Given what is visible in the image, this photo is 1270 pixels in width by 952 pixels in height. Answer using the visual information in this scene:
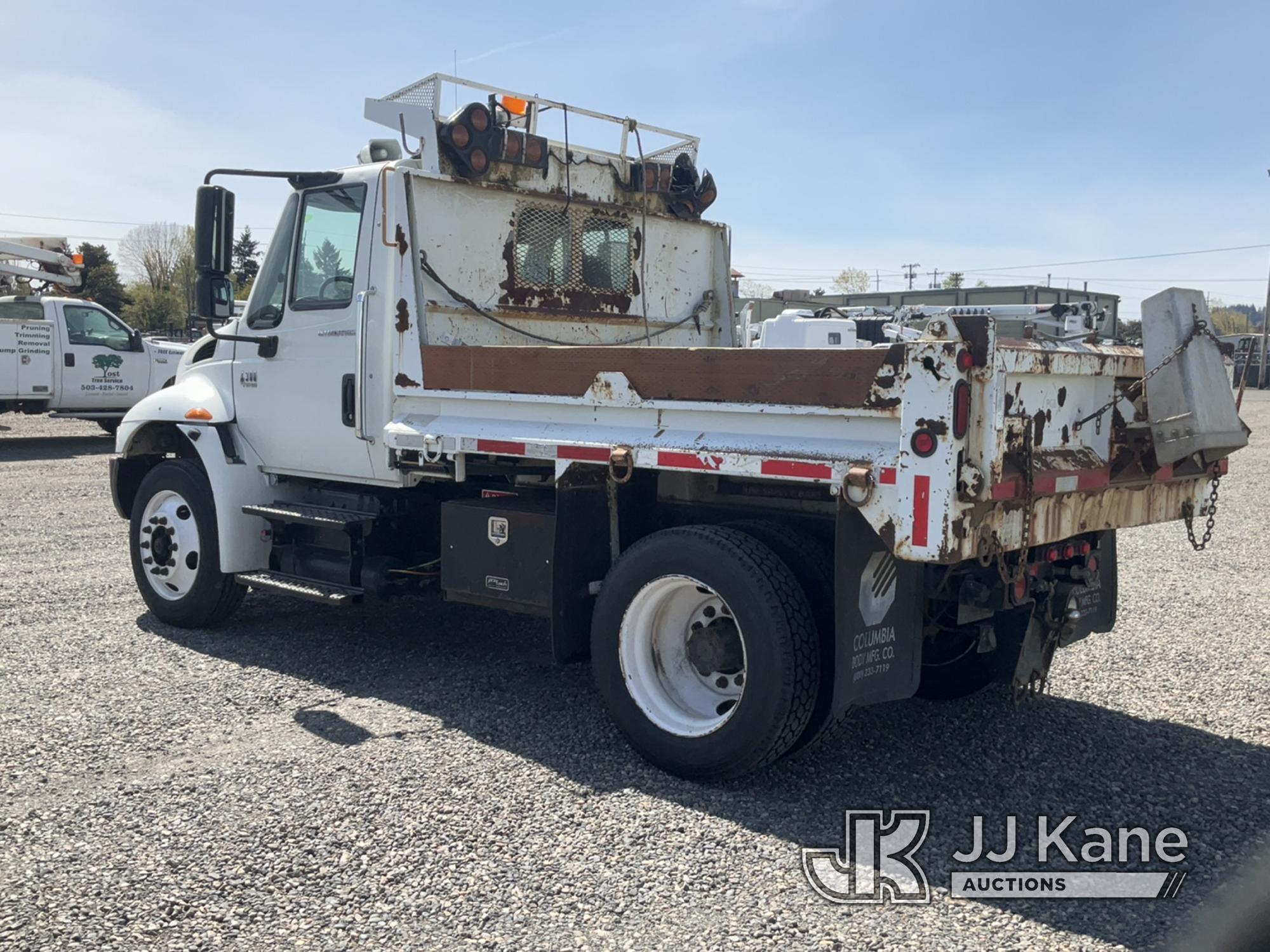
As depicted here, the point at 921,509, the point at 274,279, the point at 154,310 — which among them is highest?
the point at 154,310

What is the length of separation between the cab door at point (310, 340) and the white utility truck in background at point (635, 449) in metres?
0.02

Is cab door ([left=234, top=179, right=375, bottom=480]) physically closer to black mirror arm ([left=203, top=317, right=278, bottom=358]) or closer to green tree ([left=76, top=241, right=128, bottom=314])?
black mirror arm ([left=203, top=317, right=278, bottom=358])

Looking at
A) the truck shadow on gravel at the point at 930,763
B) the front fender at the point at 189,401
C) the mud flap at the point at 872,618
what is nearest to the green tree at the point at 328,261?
the front fender at the point at 189,401

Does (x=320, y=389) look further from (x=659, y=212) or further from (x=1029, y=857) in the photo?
(x=1029, y=857)

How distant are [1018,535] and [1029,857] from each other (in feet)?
3.62

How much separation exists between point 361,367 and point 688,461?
2235 millimetres

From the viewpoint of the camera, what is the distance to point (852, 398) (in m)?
3.98

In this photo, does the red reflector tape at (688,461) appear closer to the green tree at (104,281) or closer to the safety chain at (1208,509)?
the safety chain at (1208,509)

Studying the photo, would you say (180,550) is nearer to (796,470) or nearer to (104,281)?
(796,470)

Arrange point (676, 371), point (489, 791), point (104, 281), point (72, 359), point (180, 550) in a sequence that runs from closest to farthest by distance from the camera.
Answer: point (489, 791) → point (676, 371) → point (180, 550) → point (72, 359) → point (104, 281)

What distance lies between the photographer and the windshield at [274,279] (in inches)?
252

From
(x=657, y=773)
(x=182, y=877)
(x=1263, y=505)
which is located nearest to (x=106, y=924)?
(x=182, y=877)

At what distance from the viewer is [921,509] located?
3.78 metres

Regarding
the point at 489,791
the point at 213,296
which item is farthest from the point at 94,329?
the point at 489,791
